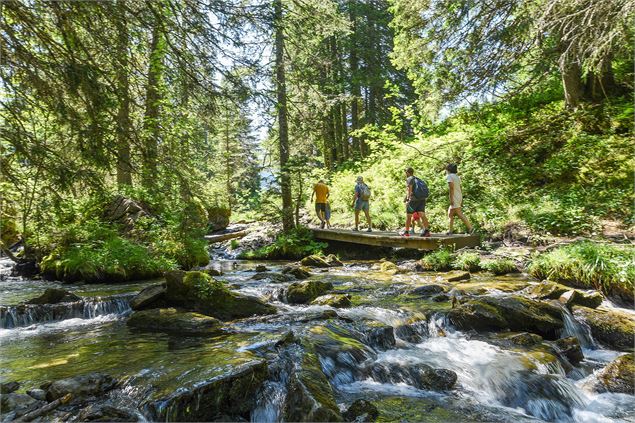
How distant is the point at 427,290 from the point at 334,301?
2.12m

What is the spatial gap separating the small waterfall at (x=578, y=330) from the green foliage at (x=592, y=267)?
1.66 m

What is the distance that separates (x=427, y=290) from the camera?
8.39m

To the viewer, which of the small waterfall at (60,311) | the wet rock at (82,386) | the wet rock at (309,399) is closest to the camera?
the wet rock at (309,399)

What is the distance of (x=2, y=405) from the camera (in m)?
3.68

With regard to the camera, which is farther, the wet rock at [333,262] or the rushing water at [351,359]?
the wet rock at [333,262]

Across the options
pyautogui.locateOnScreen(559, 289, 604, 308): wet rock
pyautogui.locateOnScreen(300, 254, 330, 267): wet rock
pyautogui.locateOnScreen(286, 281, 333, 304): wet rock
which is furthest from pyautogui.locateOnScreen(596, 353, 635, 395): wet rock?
pyautogui.locateOnScreen(300, 254, 330, 267): wet rock

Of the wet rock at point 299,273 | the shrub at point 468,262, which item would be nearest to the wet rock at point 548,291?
the shrub at point 468,262

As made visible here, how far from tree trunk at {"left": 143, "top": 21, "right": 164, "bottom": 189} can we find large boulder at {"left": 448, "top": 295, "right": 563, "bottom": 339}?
5031mm

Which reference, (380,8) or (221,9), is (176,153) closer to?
(221,9)

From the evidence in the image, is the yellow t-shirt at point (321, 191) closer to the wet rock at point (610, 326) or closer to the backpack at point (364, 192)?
the backpack at point (364, 192)

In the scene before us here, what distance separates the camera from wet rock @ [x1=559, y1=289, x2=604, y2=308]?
6.95 m

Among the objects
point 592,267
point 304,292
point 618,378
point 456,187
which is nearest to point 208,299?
point 304,292

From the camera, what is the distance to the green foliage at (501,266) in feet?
31.6

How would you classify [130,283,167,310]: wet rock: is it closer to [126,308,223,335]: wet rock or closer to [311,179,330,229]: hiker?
[126,308,223,335]: wet rock
